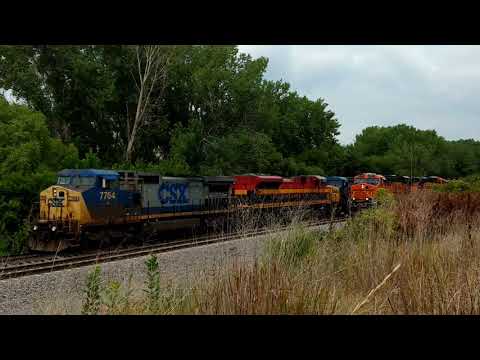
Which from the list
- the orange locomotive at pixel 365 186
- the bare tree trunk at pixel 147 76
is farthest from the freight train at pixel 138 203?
the bare tree trunk at pixel 147 76

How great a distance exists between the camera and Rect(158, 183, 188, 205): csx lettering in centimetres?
1695

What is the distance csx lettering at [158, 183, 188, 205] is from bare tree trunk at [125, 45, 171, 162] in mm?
8644

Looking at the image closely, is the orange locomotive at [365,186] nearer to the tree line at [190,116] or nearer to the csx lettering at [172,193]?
the tree line at [190,116]

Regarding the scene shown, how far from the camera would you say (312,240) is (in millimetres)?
7984

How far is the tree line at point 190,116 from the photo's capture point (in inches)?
890

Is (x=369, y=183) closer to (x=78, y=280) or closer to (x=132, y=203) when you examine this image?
(x=132, y=203)

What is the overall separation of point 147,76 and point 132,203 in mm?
13120

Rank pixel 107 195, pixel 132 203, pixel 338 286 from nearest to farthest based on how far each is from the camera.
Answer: pixel 338 286, pixel 107 195, pixel 132 203

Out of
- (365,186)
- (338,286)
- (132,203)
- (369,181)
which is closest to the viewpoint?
(338,286)

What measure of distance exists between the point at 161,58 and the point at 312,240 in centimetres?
2109

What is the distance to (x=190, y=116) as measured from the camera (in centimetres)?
2698

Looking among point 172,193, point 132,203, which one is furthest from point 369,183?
point 132,203

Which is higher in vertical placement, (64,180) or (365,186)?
(64,180)
